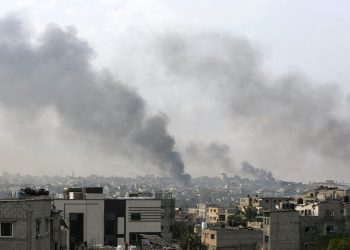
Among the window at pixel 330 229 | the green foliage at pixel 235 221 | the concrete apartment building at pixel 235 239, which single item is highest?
the window at pixel 330 229

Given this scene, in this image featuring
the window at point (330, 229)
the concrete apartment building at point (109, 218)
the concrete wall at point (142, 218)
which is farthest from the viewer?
the concrete wall at point (142, 218)

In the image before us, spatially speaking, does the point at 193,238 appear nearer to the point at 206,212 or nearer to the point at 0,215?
the point at 0,215

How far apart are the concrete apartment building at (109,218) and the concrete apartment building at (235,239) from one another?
13.9 feet

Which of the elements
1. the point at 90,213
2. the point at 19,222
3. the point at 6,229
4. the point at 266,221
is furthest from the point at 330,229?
the point at 6,229

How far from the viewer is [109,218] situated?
181 ft

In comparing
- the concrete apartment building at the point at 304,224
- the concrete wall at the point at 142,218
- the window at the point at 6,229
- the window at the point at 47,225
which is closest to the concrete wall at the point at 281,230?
the concrete apartment building at the point at 304,224

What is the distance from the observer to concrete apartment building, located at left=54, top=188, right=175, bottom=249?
53.6m

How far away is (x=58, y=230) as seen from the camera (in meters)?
24.8

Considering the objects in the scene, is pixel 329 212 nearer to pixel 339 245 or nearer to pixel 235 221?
pixel 339 245

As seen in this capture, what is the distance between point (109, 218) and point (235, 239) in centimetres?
992

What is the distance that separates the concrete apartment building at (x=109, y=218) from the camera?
53.6m

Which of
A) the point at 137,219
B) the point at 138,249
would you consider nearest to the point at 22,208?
the point at 138,249

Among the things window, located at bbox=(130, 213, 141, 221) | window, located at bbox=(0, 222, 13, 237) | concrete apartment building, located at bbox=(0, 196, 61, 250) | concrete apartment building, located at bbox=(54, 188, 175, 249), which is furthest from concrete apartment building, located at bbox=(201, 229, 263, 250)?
window, located at bbox=(0, 222, 13, 237)

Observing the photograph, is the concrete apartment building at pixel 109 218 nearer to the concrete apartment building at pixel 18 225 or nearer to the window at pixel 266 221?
the window at pixel 266 221
